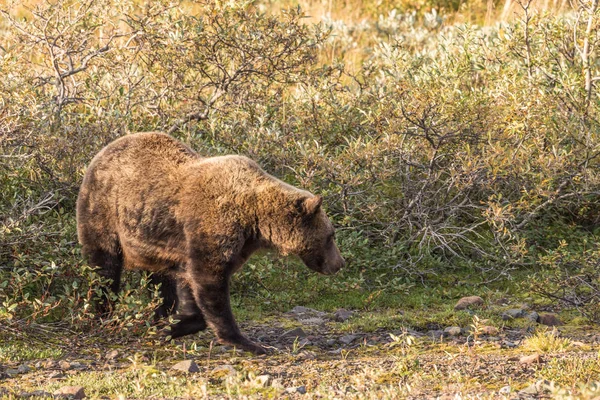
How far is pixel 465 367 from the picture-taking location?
241 inches

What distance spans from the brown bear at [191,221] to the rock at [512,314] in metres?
1.85

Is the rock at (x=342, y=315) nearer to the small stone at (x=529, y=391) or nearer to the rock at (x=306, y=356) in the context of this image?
the rock at (x=306, y=356)

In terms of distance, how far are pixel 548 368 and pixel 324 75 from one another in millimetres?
5449

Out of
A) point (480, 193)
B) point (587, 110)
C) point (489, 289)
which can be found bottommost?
point (489, 289)

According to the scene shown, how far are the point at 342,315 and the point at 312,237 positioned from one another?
1416mm

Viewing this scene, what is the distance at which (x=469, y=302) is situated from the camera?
8.50 meters

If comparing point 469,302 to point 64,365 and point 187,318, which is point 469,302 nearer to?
point 187,318

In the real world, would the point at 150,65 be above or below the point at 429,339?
above

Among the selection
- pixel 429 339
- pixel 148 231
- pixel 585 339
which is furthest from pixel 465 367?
pixel 148 231

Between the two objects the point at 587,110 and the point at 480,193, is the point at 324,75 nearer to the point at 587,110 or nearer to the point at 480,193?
the point at 480,193

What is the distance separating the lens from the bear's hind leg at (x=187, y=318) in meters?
7.24

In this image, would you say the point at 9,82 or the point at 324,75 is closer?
the point at 9,82

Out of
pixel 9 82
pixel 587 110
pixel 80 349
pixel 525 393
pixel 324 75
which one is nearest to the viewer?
pixel 525 393

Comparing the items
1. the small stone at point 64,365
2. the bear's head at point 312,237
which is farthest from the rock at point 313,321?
the small stone at point 64,365
